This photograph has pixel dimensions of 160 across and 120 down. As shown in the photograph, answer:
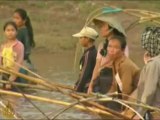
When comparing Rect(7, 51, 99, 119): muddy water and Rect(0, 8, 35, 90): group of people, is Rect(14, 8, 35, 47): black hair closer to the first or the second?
Rect(0, 8, 35, 90): group of people

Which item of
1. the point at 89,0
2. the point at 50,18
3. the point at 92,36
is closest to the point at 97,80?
the point at 92,36

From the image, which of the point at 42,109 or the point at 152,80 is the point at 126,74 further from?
the point at 42,109

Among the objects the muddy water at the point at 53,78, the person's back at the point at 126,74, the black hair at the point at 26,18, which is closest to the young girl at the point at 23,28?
the black hair at the point at 26,18

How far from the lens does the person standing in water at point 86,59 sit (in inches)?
284

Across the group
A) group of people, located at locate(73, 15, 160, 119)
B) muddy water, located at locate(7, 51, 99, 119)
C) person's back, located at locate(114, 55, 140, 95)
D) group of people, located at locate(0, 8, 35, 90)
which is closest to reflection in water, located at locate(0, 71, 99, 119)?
muddy water, located at locate(7, 51, 99, 119)

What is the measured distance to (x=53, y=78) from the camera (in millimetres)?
11430

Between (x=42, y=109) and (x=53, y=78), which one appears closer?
(x=42, y=109)

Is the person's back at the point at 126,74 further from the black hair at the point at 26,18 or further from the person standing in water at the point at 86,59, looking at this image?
the black hair at the point at 26,18

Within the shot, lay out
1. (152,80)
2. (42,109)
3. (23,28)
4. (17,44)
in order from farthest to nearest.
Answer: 1. (23,28)
2. (17,44)
3. (42,109)
4. (152,80)

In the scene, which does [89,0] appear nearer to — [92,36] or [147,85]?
[92,36]

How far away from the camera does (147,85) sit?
202 inches

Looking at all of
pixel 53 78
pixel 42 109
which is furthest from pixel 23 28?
pixel 53 78

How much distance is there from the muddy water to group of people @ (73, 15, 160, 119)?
71 cm

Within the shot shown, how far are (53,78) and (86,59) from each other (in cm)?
419
